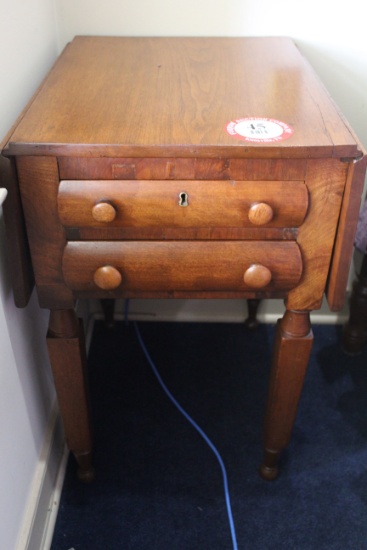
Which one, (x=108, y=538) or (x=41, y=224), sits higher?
(x=41, y=224)

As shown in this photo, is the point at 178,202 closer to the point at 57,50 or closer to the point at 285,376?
the point at 285,376

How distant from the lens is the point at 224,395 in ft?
4.15

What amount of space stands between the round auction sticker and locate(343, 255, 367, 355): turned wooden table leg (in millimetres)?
600

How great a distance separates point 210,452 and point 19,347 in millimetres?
478

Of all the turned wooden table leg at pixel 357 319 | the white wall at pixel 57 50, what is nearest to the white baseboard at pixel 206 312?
the turned wooden table leg at pixel 357 319

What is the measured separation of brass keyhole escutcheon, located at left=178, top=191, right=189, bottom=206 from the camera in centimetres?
71

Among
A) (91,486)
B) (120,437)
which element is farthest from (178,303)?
(91,486)

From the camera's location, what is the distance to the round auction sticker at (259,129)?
2.33 feet

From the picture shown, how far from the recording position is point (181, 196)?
0.71 meters

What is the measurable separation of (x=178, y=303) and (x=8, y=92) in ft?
2.51

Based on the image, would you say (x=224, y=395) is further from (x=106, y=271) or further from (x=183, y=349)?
(x=106, y=271)

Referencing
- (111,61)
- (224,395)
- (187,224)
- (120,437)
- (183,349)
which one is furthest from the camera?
(183,349)

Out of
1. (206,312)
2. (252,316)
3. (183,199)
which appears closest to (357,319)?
(252,316)

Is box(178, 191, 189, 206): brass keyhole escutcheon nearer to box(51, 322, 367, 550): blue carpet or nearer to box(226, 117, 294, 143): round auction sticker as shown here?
box(226, 117, 294, 143): round auction sticker
